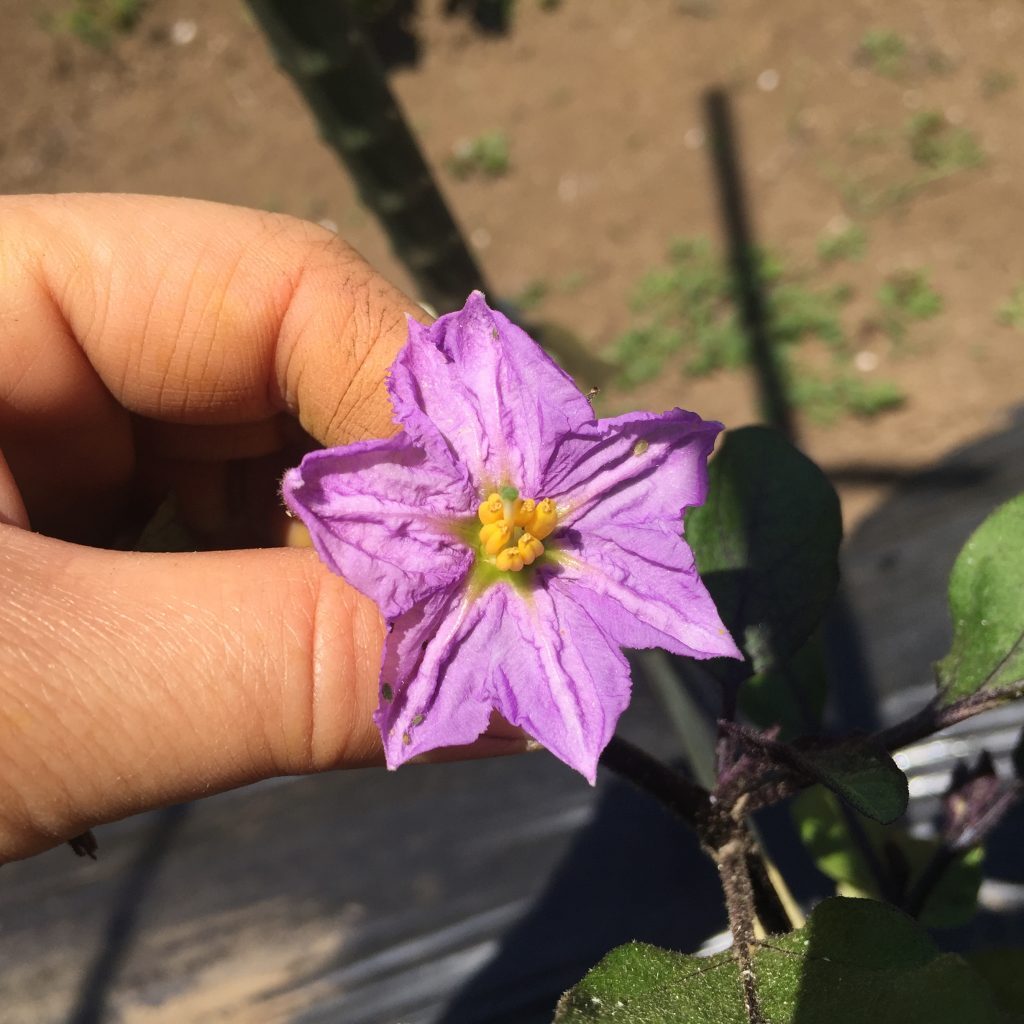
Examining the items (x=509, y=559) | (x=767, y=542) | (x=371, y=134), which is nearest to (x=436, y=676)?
(x=509, y=559)

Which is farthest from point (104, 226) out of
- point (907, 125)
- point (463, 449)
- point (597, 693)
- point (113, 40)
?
point (113, 40)

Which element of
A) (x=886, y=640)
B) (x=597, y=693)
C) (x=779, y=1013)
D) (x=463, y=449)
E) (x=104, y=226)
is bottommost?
(x=886, y=640)

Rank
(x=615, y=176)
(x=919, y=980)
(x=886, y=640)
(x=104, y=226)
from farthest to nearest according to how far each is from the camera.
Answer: (x=615, y=176) < (x=886, y=640) < (x=104, y=226) < (x=919, y=980)

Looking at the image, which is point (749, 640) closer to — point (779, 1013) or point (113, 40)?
point (779, 1013)

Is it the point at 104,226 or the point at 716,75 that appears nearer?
the point at 104,226

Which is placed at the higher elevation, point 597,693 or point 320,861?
point 597,693

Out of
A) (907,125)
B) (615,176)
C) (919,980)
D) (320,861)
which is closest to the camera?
(919,980)

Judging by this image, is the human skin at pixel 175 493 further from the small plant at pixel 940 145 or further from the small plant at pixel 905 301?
the small plant at pixel 940 145
